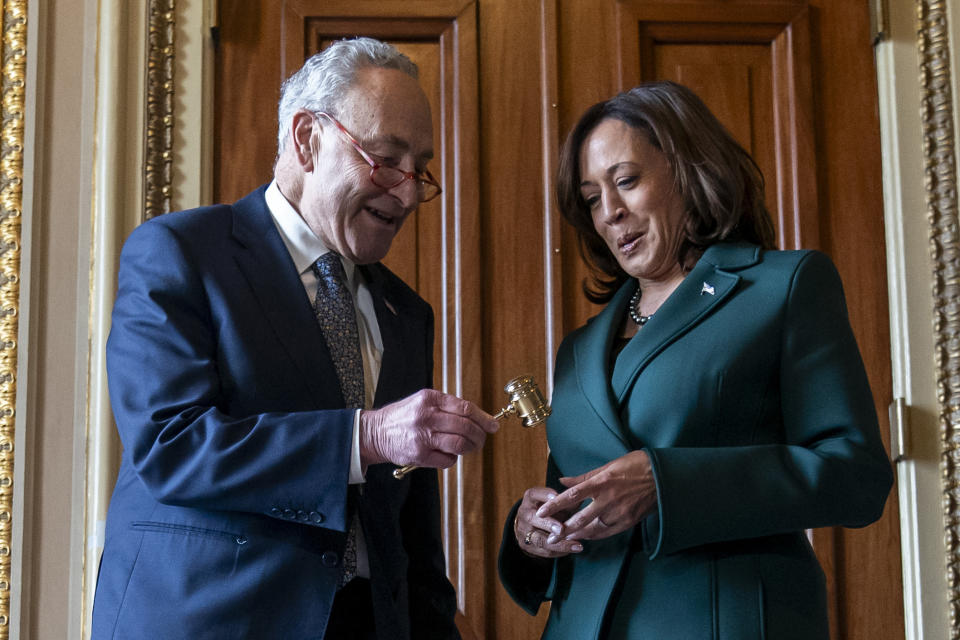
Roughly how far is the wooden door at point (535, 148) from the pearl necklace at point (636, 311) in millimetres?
553

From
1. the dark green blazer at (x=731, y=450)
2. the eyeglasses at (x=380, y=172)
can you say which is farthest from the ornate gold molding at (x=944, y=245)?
the eyeglasses at (x=380, y=172)

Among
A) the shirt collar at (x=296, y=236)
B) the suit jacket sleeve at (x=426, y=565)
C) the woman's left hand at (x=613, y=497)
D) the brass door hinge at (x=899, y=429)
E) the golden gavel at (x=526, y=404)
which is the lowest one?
the suit jacket sleeve at (x=426, y=565)

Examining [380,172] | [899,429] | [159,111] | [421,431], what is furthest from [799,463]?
[159,111]

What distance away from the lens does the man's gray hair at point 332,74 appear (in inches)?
77.9

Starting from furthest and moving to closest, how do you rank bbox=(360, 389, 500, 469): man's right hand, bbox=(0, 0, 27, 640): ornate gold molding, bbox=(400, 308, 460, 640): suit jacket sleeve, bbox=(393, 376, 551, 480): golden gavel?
bbox=(0, 0, 27, 640): ornate gold molding, bbox=(400, 308, 460, 640): suit jacket sleeve, bbox=(393, 376, 551, 480): golden gavel, bbox=(360, 389, 500, 469): man's right hand

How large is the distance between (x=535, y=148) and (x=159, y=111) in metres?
0.92

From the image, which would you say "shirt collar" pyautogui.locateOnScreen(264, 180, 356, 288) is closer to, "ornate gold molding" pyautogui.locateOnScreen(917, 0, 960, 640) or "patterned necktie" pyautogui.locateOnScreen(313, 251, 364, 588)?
"patterned necktie" pyautogui.locateOnScreen(313, 251, 364, 588)

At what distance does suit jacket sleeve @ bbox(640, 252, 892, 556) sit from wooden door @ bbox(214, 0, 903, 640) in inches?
35.7

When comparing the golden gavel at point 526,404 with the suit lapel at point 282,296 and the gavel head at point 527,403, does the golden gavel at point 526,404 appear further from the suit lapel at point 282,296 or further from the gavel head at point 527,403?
the suit lapel at point 282,296

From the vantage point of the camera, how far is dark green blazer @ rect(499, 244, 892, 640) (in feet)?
5.43

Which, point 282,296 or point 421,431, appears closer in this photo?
point 421,431

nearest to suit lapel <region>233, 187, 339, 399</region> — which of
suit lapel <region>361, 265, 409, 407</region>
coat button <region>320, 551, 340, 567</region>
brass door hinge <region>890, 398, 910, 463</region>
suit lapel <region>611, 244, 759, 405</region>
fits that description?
suit lapel <region>361, 265, 409, 407</region>

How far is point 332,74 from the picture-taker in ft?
6.54

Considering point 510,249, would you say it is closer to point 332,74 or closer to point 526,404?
point 332,74
